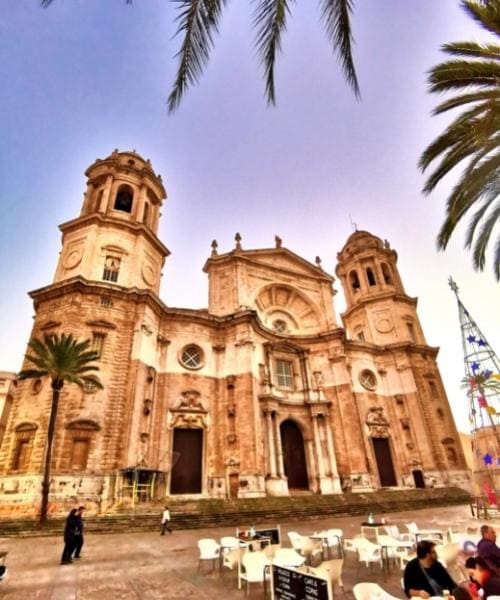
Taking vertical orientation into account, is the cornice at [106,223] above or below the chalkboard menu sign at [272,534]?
above

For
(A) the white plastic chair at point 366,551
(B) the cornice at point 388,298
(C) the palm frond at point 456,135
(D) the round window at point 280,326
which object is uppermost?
(B) the cornice at point 388,298

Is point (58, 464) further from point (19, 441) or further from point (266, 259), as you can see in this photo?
point (266, 259)

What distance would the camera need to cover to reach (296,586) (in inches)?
145

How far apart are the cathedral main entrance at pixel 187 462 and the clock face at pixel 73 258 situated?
12259mm

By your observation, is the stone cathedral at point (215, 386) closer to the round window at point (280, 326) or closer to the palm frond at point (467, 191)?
the round window at point (280, 326)

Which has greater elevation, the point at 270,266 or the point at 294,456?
the point at 270,266

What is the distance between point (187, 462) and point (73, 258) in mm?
14709

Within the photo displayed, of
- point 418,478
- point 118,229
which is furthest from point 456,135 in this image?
point 418,478

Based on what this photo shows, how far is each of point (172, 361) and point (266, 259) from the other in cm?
1297

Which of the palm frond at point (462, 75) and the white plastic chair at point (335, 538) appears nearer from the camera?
the palm frond at point (462, 75)

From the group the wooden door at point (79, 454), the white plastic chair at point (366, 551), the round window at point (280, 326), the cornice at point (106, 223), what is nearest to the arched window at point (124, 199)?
the cornice at point (106, 223)

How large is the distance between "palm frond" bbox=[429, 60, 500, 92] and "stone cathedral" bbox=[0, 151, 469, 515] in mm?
17680

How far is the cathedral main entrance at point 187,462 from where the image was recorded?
65.2 feet

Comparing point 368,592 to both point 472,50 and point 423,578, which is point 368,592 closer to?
point 423,578
